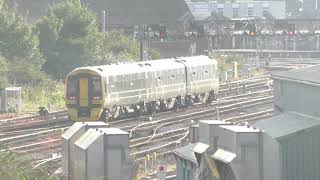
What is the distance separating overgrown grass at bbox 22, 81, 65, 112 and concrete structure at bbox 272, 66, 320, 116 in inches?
789

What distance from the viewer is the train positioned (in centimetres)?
2830

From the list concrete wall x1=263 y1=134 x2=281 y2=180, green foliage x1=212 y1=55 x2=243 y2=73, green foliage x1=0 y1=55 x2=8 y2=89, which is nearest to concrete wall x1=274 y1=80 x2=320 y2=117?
concrete wall x1=263 y1=134 x2=281 y2=180

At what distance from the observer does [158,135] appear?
25078 mm

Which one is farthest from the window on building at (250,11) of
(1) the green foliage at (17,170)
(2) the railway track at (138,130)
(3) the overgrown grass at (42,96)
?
(1) the green foliage at (17,170)

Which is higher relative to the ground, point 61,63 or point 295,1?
point 295,1

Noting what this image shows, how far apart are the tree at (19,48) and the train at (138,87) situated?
10.7 metres

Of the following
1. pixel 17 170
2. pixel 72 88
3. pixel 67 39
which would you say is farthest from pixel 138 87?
pixel 67 39

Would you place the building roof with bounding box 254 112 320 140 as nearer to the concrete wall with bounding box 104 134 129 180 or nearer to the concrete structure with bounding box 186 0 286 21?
the concrete wall with bounding box 104 134 129 180

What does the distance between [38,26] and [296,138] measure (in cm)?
3592

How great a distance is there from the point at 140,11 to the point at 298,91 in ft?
176

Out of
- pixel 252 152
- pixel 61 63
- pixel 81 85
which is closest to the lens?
pixel 252 152

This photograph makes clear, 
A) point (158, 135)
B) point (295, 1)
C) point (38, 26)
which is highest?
point (295, 1)

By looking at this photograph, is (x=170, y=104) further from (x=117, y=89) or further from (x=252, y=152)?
(x=252, y=152)

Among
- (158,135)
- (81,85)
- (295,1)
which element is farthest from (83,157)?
(295,1)
